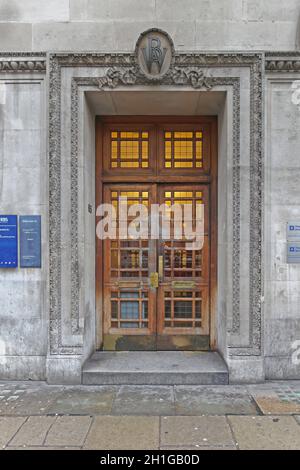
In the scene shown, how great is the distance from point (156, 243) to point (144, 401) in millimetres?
2969

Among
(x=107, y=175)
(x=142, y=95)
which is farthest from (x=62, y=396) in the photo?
(x=142, y=95)

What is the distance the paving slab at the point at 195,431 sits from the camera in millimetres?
4242

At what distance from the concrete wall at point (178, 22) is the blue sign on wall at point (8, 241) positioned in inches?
124

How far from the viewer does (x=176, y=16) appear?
6145mm

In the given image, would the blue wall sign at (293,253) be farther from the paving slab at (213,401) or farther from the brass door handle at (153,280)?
the brass door handle at (153,280)

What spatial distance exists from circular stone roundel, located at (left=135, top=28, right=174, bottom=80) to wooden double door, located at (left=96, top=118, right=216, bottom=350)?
118 centimetres

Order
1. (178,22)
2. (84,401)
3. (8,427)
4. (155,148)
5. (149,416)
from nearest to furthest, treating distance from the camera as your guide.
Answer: (8,427) < (149,416) < (84,401) < (178,22) < (155,148)

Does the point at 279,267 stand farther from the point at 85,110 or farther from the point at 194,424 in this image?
the point at 85,110

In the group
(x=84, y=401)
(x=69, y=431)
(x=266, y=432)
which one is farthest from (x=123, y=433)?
(x=266, y=432)

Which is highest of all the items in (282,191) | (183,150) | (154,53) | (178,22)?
(178,22)

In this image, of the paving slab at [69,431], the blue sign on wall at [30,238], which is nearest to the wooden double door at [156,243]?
the blue sign on wall at [30,238]

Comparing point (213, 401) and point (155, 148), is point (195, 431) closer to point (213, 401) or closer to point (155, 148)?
point (213, 401)

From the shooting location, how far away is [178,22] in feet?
20.2

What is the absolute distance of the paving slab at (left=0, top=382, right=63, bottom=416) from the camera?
5.09 m
